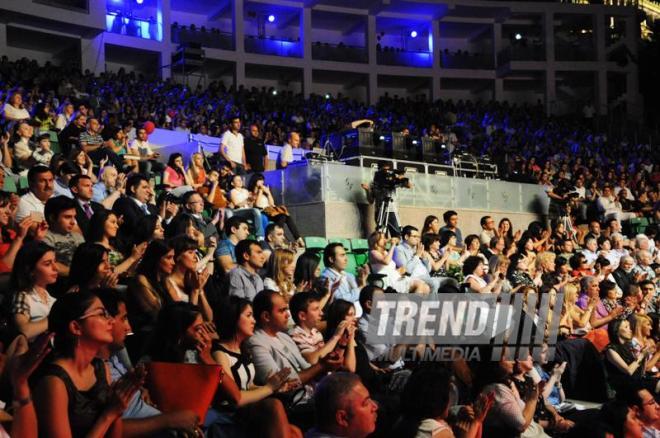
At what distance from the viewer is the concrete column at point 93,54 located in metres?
22.1

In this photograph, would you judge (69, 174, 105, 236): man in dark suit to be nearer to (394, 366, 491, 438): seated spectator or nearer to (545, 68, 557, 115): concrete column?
(394, 366, 491, 438): seated spectator

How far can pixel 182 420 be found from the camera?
10.0 ft

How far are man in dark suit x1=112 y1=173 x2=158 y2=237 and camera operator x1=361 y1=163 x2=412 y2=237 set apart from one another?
12.6 ft

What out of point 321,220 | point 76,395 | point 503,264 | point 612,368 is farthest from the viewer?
point 321,220

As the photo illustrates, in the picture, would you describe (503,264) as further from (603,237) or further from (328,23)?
(328,23)

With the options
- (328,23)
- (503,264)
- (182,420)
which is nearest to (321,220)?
(503,264)

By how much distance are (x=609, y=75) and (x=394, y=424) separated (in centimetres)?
2841

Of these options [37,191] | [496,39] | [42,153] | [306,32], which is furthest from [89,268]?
[496,39]

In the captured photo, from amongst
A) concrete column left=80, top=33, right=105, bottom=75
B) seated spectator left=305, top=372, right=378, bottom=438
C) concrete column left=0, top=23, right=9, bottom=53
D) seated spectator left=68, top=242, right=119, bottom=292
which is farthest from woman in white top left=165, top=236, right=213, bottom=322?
concrete column left=80, top=33, right=105, bottom=75

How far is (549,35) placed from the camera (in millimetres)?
29078

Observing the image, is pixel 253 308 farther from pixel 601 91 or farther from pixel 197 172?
pixel 601 91

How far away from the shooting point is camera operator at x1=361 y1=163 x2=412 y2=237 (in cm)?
1057

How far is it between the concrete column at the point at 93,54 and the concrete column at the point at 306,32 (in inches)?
271

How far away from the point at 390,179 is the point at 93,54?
14.0m
